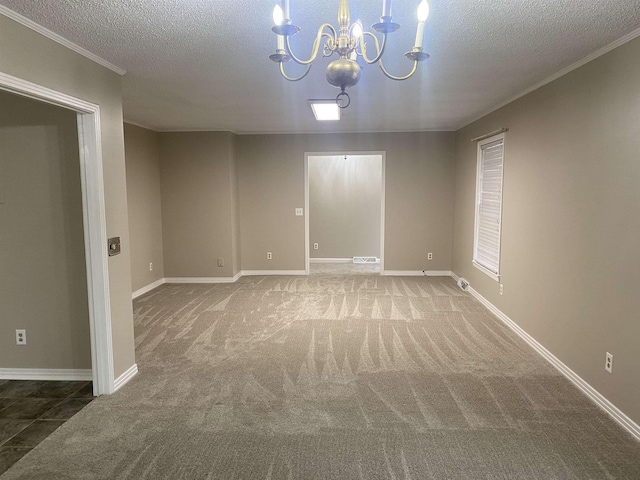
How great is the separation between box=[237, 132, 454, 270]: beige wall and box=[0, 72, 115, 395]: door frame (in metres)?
4.02

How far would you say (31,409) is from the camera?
2.78 meters

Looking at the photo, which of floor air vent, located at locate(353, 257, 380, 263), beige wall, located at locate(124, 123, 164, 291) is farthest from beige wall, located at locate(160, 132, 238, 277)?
floor air vent, located at locate(353, 257, 380, 263)

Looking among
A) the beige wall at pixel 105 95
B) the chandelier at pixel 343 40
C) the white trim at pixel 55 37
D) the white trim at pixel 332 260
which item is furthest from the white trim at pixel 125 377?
the white trim at pixel 332 260

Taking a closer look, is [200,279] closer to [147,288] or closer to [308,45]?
[147,288]

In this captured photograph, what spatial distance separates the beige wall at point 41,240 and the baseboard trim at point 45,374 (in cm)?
4

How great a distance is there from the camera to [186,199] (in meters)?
6.38

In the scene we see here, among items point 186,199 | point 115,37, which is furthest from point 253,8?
point 186,199

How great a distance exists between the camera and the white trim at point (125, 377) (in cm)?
300

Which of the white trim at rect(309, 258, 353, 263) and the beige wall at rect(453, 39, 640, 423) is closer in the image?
the beige wall at rect(453, 39, 640, 423)

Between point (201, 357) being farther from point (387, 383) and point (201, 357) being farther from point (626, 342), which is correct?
point (626, 342)

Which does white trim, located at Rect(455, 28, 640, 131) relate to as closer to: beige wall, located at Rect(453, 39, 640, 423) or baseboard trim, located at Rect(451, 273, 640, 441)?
beige wall, located at Rect(453, 39, 640, 423)

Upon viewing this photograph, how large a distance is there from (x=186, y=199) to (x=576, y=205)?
17.2ft

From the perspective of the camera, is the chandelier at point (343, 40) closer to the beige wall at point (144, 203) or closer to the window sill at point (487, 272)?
the window sill at point (487, 272)

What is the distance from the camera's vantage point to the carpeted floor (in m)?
2.16
